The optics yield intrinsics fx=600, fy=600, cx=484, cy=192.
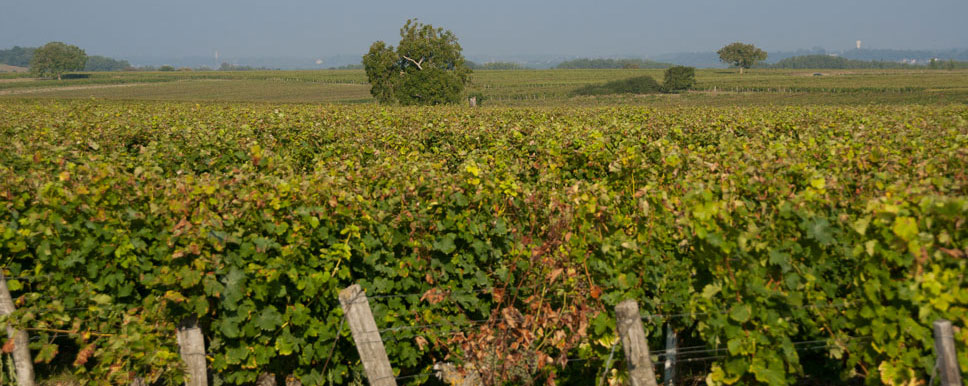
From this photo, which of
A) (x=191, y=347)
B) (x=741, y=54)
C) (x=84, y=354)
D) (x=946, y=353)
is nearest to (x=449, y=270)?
(x=191, y=347)

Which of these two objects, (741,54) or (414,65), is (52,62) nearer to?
(414,65)

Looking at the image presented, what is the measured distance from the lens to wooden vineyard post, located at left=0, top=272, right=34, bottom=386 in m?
4.20

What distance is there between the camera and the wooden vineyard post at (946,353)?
259cm

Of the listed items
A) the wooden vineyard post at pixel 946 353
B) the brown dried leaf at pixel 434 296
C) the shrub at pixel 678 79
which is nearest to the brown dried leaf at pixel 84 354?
the brown dried leaf at pixel 434 296

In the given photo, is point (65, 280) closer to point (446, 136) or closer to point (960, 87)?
point (446, 136)

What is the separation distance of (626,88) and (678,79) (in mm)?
7750

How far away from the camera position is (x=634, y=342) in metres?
3.12

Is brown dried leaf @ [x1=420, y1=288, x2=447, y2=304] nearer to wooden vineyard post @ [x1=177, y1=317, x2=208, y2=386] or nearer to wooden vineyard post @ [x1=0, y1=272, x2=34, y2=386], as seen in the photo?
wooden vineyard post @ [x1=177, y1=317, x2=208, y2=386]

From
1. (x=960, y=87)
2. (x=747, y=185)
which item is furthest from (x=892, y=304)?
(x=960, y=87)

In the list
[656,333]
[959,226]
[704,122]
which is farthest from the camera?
[704,122]

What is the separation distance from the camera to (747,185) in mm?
4270

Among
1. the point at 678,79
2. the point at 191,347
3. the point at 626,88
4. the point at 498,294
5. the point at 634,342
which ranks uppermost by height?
the point at 678,79

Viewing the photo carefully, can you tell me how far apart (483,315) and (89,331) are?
A: 2835mm

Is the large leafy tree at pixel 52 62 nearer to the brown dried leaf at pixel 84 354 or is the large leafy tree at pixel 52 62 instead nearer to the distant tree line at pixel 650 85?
the distant tree line at pixel 650 85
